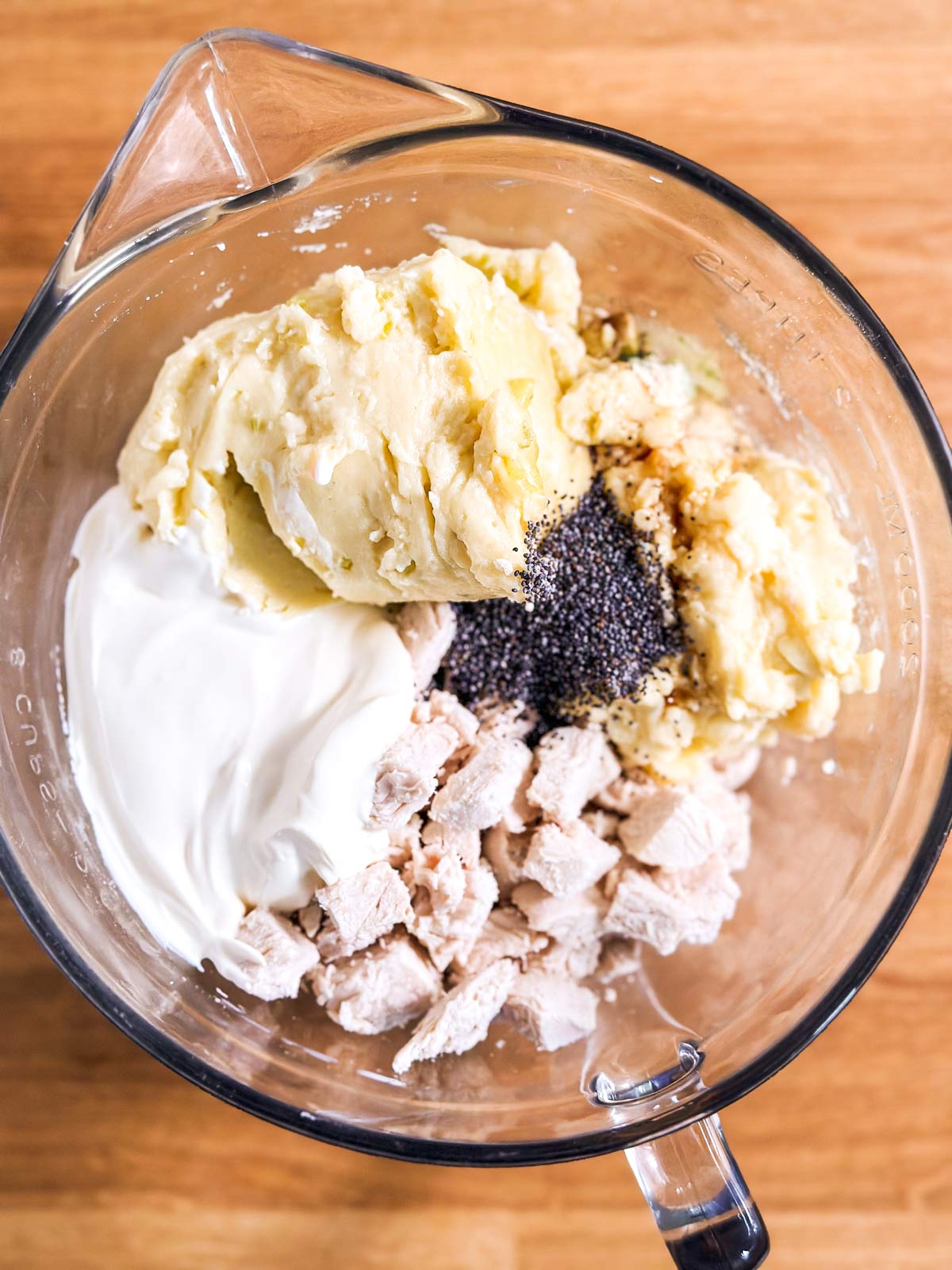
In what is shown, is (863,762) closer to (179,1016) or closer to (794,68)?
(179,1016)

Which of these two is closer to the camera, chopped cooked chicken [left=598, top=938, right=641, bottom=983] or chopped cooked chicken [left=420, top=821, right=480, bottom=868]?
chopped cooked chicken [left=420, top=821, right=480, bottom=868]

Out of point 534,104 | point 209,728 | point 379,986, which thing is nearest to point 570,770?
point 379,986

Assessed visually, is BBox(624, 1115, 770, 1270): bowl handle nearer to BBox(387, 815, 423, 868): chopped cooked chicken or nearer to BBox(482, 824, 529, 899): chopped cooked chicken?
BBox(482, 824, 529, 899): chopped cooked chicken

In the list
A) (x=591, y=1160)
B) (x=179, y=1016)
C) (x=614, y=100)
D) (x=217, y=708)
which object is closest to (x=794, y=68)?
(x=614, y=100)

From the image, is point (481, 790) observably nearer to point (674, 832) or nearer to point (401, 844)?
point (401, 844)

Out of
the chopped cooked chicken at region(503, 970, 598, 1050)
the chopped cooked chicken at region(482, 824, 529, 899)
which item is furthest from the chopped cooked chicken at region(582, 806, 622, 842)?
the chopped cooked chicken at region(503, 970, 598, 1050)

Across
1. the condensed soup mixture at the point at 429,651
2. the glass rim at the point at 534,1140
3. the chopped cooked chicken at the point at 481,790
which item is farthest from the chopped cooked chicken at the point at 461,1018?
the chopped cooked chicken at the point at 481,790

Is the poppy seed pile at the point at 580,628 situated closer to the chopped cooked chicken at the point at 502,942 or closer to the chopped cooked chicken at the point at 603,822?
the chopped cooked chicken at the point at 603,822
